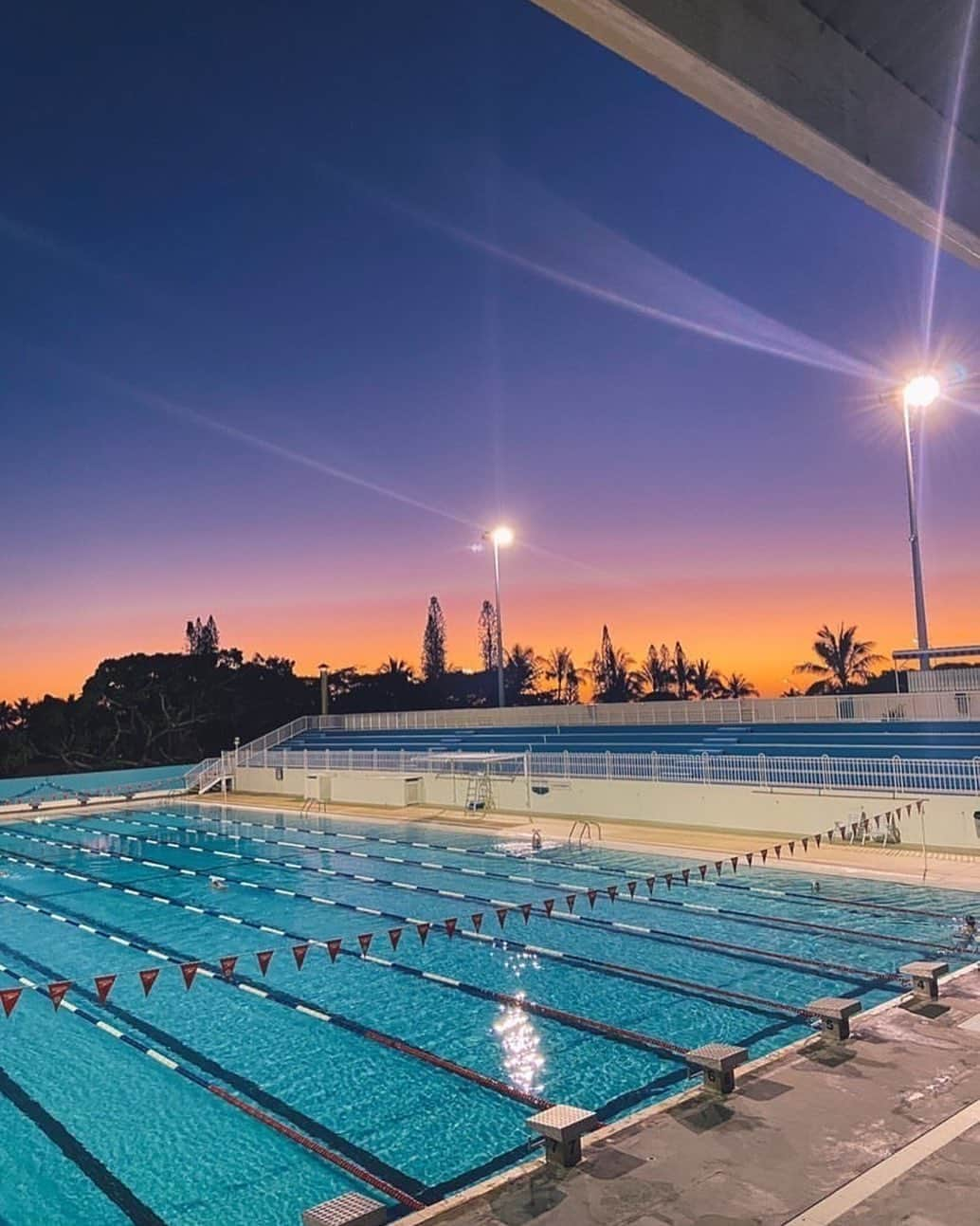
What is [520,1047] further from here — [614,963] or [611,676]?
[611,676]

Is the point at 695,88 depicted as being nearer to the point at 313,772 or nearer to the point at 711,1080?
the point at 711,1080

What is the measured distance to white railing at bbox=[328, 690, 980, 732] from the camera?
20.7 metres

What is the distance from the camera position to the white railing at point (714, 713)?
20.7 m

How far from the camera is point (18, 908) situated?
13.8 metres

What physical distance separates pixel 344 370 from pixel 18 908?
1362cm

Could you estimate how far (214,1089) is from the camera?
21.9 feet

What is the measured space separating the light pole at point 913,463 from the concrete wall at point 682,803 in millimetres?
6054

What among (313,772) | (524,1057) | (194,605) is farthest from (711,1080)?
(194,605)

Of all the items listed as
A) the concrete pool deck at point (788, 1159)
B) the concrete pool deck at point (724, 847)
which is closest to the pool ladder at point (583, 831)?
the concrete pool deck at point (724, 847)

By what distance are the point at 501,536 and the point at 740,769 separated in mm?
15054

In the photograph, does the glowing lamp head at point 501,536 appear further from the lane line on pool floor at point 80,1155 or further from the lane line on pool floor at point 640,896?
the lane line on pool floor at point 80,1155

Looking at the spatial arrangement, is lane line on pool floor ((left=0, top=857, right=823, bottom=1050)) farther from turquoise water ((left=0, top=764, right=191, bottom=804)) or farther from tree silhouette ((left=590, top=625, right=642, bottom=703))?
tree silhouette ((left=590, top=625, right=642, bottom=703))

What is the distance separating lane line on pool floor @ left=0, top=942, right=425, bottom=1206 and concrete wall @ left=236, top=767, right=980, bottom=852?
1196 cm

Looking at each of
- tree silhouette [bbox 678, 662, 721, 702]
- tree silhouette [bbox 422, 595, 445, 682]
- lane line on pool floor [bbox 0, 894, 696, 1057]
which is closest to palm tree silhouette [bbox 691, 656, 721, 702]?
tree silhouette [bbox 678, 662, 721, 702]
